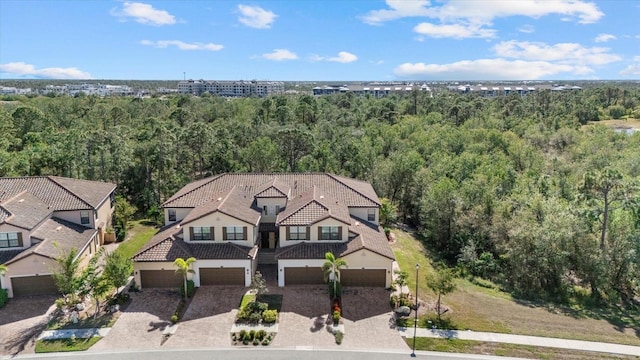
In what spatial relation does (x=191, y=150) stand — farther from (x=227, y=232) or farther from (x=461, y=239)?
(x=461, y=239)

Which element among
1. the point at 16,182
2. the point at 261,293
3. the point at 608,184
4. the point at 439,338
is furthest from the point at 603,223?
the point at 16,182

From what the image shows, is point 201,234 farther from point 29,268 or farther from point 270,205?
point 29,268

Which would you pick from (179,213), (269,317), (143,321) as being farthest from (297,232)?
(143,321)

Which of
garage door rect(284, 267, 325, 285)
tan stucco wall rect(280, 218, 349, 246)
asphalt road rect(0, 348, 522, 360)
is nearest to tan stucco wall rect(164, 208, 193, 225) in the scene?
tan stucco wall rect(280, 218, 349, 246)

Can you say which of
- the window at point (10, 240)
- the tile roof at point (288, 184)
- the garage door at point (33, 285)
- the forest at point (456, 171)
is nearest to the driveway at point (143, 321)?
the garage door at point (33, 285)

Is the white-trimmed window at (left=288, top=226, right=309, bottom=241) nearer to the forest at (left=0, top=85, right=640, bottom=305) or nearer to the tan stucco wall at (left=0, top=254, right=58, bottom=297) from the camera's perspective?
the forest at (left=0, top=85, right=640, bottom=305)
